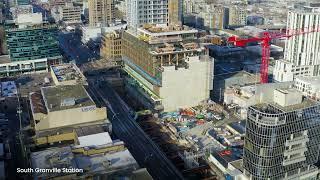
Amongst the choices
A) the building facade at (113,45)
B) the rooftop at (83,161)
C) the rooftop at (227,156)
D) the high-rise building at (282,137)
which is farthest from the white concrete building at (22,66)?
the high-rise building at (282,137)

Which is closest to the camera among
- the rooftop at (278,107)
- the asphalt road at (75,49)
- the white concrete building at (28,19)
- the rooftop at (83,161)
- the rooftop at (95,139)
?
the rooftop at (278,107)

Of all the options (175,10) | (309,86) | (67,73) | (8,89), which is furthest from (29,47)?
(309,86)

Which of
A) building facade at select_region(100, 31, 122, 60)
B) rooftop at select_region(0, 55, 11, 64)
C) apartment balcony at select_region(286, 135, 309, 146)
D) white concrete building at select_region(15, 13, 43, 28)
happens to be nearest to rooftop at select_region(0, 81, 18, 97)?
rooftop at select_region(0, 55, 11, 64)

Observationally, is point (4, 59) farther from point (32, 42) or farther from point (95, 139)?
point (95, 139)

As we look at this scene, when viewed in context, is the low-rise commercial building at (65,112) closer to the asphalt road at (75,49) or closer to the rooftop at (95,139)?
the rooftop at (95,139)

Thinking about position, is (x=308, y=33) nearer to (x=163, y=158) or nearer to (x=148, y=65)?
(x=148, y=65)
